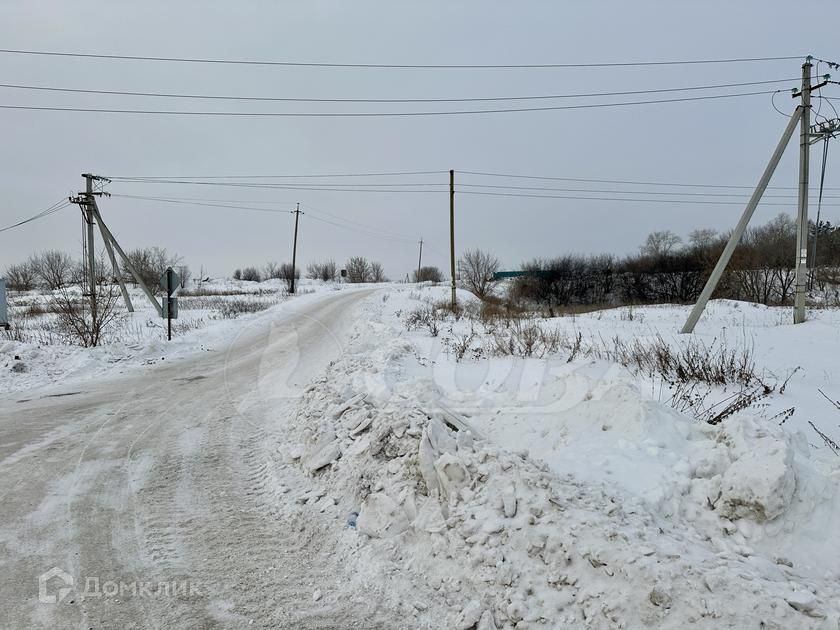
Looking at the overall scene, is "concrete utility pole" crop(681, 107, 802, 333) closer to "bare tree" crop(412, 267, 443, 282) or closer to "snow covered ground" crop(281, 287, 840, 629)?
"snow covered ground" crop(281, 287, 840, 629)

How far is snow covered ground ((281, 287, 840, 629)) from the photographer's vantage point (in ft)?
7.62

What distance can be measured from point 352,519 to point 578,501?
1797mm

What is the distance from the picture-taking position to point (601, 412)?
169 inches

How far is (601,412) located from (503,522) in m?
1.89

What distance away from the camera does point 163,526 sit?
3559mm

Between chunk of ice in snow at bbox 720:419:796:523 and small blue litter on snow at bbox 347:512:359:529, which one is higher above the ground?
chunk of ice in snow at bbox 720:419:796:523

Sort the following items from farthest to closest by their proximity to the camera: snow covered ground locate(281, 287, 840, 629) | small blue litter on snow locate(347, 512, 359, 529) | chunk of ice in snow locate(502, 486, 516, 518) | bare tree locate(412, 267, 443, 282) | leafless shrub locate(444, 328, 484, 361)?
bare tree locate(412, 267, 443, 282) → leafless shrub locate(444, 328, 484, 361) → small blue litter on snow locate(347, 512, 359, 529) → chunk of ice in snow locate(502, 486, 516, 518) → snow covered ground locate(281, 287, 840, 629)

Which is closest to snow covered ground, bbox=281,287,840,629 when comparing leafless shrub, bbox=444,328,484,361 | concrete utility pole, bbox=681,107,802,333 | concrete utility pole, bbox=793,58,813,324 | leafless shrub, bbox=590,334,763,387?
leafless shrub, bbox=590,334,763,387

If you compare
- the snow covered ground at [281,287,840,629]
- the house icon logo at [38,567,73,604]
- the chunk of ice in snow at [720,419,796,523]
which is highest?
the chunk of ice in snow at [720,419,796,523]

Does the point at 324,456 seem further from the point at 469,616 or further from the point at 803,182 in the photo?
the point at 803,182

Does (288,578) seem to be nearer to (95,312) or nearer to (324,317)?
(95,312)

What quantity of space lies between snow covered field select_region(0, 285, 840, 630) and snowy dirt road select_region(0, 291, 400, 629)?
0.72ft

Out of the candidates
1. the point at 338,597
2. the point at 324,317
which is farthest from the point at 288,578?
the point at 324,317

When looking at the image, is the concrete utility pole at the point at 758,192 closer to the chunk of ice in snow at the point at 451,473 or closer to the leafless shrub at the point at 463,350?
the leafless shrub at the point at 463,350
